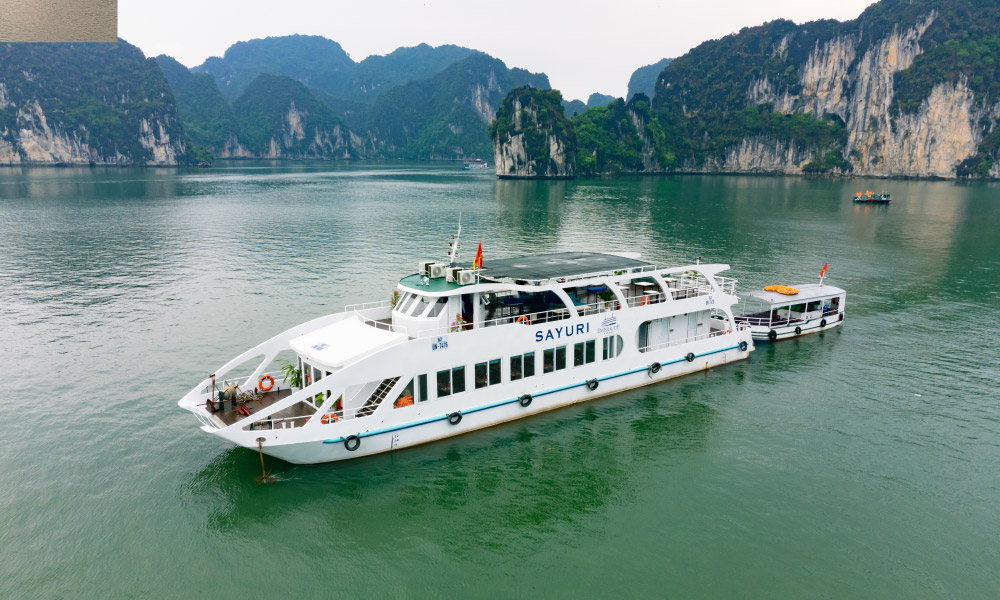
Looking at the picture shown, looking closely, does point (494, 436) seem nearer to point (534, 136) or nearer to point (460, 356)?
point (460, 356)

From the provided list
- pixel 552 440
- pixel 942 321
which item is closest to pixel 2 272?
pixel 552 440

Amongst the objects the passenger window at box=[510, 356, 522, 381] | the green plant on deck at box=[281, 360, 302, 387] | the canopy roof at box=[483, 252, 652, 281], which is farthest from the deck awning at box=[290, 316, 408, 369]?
the canopy roof at box=[483, 252, 652, 281]

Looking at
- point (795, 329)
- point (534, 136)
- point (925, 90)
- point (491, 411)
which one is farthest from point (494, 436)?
point (925, 90)

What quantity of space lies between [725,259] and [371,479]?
44.9m

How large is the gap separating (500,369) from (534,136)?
160435 millimetres

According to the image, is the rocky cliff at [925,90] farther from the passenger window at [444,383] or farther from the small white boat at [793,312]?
the passenger window at [444,383]

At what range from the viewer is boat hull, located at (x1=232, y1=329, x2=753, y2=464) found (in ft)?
63.3

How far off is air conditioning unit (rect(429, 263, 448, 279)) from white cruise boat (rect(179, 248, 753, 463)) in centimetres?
5

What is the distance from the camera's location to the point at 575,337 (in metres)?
23.8

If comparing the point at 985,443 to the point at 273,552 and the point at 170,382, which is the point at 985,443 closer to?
the point at 273,552

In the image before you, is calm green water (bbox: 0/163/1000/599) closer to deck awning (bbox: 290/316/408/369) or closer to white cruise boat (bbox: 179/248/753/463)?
white cruise boat (bbox: 179/248/753/463)

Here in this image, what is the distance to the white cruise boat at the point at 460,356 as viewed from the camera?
19578mm

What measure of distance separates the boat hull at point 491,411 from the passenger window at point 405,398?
1.03 feet

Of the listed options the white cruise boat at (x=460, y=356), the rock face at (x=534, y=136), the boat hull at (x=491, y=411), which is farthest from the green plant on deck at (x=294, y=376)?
the rock face at (x=534, y=136)
